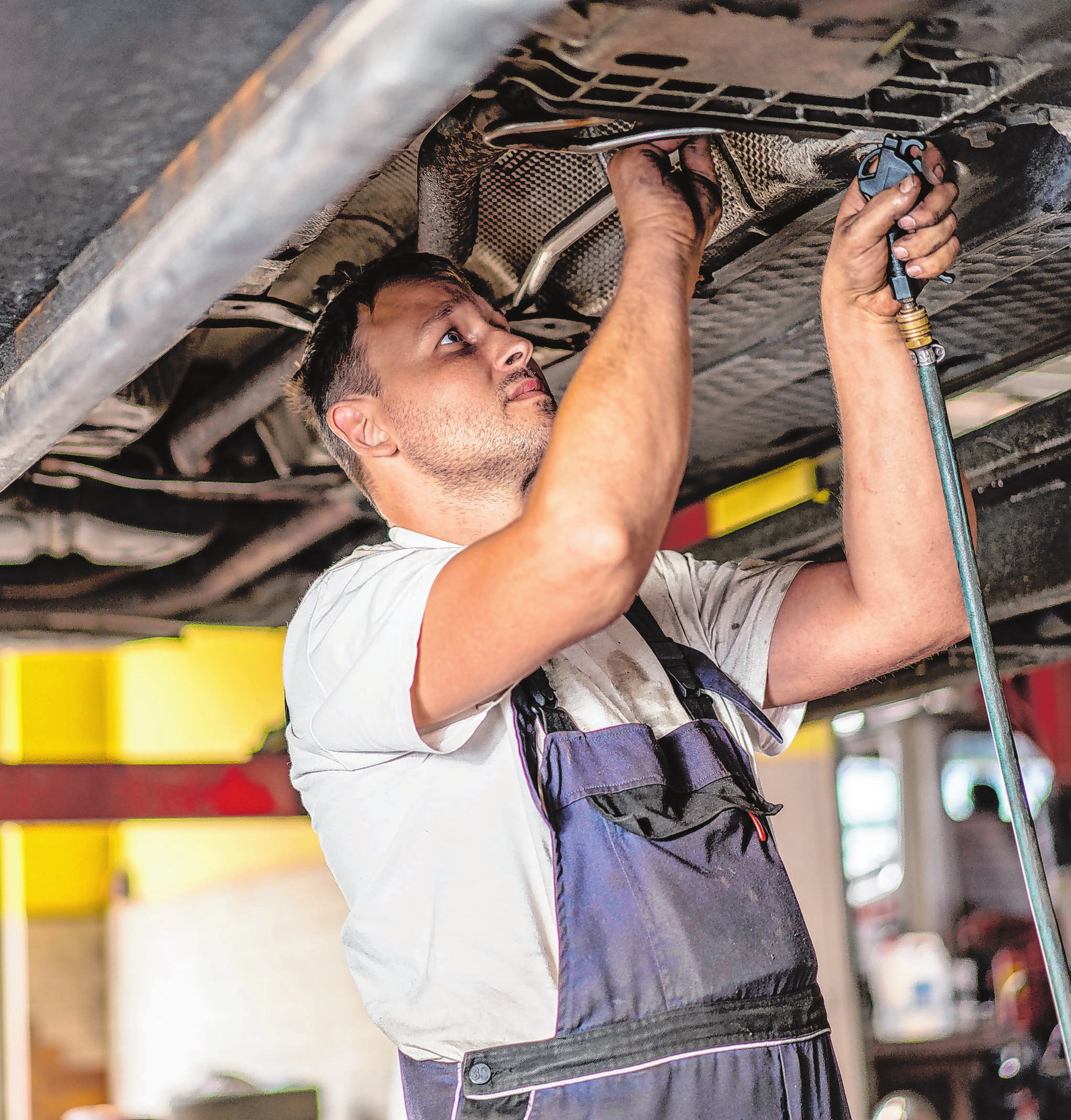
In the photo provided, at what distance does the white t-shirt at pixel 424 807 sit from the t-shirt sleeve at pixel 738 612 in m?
0.14

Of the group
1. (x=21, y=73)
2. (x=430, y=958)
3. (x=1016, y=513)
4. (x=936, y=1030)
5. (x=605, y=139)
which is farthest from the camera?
(x=936, y=1030)

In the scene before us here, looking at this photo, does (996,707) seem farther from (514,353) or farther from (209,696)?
(209,696)

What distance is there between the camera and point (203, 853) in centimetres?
594

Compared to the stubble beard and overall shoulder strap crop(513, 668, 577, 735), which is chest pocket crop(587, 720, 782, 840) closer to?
overall shoulder strap crop(513, 668, 577, 735)

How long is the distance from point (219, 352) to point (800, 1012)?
1.01 m

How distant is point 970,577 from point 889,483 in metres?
0.29

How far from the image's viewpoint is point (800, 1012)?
108 cm

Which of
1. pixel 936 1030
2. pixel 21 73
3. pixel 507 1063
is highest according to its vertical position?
pixel 21 73

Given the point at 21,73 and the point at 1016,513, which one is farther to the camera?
the point at 1016,513

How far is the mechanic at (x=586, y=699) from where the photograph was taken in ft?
3.09

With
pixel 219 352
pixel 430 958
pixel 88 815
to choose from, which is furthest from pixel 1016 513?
pixel 88 815

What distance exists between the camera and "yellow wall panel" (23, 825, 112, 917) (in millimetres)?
6551

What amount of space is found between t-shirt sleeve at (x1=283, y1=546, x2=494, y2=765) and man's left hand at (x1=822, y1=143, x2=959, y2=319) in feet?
1.33

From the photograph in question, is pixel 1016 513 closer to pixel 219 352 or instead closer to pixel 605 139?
pixel 605 139
